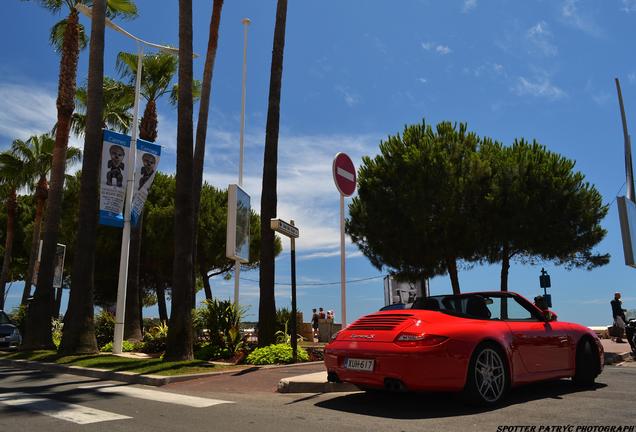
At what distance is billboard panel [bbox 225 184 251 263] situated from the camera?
45.9 feet

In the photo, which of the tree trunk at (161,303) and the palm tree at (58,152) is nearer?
the palm tree at (58,152)

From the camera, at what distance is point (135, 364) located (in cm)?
1142

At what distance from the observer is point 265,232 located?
1402 centimetres

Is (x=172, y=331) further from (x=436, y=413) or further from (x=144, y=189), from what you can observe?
(x=436, y=413)

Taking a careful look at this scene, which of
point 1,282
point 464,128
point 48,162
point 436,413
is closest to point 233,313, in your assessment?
point 436,413

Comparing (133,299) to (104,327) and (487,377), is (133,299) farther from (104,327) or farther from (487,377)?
(487,377)

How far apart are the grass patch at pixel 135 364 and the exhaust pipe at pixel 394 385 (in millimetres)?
5581

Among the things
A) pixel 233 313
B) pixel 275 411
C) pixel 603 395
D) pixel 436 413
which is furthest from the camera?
pixel 233 313

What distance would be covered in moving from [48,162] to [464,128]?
2236cm

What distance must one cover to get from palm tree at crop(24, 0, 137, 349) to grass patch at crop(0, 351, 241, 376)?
8.27 ft

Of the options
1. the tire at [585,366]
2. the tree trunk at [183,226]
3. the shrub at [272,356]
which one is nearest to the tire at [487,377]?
the tire at [585,366]

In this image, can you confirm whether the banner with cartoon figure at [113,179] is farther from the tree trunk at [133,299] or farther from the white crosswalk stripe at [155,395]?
the white crosswalk stripe at [155,395]

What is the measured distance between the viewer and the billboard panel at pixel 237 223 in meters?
14.0

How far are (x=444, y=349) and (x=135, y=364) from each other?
8277 mm
